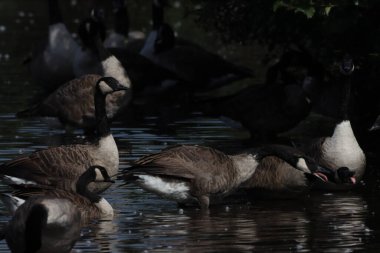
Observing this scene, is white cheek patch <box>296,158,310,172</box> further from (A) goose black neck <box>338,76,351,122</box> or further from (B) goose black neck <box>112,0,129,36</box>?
(B) goose black neck <box>112,0,129,36</box>

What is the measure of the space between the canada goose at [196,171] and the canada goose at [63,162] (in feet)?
1.84

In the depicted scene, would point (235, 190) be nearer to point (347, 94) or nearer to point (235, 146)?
point (347, 94)

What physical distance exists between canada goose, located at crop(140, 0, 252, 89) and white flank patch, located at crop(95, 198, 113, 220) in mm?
12680

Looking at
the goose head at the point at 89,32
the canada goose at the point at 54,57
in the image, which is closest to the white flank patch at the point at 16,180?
the goose head at the point at 89,32

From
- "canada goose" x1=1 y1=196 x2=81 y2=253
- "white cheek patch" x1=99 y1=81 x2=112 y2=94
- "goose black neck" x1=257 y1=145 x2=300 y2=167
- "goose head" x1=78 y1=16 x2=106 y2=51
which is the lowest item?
"canada goose" x1=1 y1=196 x2=81 y2=253

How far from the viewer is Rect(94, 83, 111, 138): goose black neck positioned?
16.1m

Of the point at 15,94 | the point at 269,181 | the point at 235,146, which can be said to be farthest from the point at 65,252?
the point at 15,94

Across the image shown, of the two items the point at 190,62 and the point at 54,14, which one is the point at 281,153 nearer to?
the point at 190,62

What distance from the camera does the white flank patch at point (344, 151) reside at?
16578 millimetres

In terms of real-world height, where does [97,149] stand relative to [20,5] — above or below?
below

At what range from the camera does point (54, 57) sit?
92.3ft

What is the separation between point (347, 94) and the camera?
17.6m

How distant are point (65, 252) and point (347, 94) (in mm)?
6671

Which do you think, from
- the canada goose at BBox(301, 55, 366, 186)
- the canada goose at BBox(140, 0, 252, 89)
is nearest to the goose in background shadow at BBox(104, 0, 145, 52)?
the canada goose at BBox(140, 0, 252, 89)
